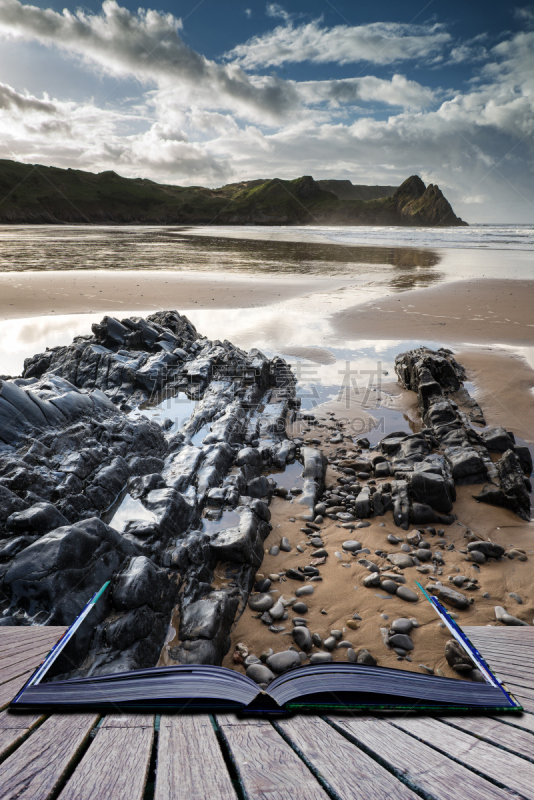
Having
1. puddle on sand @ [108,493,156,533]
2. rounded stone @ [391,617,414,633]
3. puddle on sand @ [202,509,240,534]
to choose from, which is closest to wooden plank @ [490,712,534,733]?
rounded stone @ [391,617,414,633]

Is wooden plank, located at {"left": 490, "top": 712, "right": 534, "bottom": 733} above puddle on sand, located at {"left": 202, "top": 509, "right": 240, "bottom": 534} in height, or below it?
above

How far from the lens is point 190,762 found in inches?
50.3

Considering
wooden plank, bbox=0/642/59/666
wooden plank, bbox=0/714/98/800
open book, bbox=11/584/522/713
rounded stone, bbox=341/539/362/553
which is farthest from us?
rounded stone, bbox=341/539/362/553

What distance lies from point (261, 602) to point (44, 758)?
3013 mm

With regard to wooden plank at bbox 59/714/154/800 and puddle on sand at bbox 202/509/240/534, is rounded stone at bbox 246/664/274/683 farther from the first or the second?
wooden plank at bbox 59/714/154/800

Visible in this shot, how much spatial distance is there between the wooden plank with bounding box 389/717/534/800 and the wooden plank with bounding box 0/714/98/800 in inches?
48.6

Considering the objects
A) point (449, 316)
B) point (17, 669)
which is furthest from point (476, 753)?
point (449, 316)

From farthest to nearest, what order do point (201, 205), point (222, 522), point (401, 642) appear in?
point (201, 205)
point (222, 522)
point (401, 642)

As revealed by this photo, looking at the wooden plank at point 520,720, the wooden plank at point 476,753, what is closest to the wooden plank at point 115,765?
the wooden plank at point 476,753

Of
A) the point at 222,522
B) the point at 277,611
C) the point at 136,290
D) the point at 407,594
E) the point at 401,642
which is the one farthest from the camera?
the point at 136,290

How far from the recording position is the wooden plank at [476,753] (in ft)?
3.94

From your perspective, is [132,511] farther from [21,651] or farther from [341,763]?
[341,763]

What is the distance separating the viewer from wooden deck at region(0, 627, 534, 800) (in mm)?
1153

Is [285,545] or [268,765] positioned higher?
[268,765]
